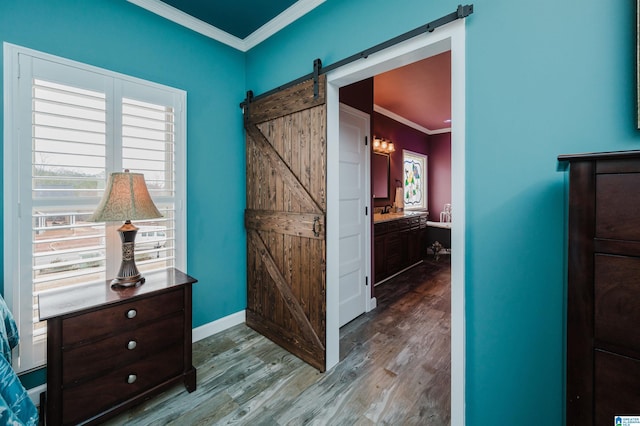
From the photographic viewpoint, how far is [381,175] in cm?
501

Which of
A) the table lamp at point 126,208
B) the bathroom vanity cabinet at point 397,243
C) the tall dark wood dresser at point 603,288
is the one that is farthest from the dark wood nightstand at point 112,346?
the bathroom vanity cabinet at point 397,243

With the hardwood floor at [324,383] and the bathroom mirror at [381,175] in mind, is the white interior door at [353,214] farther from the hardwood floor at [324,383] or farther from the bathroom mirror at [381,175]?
the bathroom mirror at [381,175]

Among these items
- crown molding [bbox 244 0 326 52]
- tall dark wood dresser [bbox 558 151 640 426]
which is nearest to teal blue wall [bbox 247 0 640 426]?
tall dark wood dresser [bbox 558 151 640 426]

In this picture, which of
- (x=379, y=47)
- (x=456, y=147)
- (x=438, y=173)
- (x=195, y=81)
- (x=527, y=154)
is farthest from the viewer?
(x=438, y=173)

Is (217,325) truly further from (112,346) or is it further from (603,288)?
(603,288)

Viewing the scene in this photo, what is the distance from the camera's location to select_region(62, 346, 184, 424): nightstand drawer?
59.6 inches

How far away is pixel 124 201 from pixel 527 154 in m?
2.17

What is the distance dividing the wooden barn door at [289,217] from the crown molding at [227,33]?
0.58m

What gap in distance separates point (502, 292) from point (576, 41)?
114 cm

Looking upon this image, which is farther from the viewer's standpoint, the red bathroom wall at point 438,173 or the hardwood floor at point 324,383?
the red bathroom wall at point 438,173

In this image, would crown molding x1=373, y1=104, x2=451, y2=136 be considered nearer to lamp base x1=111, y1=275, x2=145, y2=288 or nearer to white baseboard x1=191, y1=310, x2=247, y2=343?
white baseboard x1=191, y1=310, x2=247, y2=343

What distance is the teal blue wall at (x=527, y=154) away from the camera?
112 cm

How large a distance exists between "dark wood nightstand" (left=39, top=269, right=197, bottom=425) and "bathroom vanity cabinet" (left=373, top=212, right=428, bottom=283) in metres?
2.65

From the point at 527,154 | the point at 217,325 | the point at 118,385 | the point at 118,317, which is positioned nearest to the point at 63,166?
the point at 118,317
